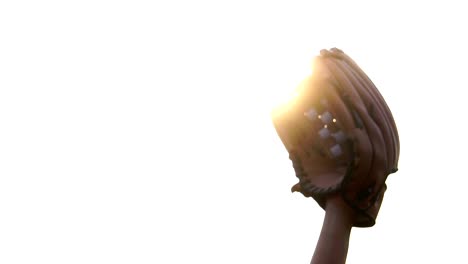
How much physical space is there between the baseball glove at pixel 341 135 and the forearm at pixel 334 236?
120 mm

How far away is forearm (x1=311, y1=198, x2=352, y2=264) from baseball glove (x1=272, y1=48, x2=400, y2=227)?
120 millimetres

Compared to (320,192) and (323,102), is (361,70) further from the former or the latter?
(320,192)

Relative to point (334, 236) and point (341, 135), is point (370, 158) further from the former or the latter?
point (334, 236)

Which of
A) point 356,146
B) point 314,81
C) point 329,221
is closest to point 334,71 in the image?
point 314,81

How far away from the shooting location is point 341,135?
866 cm

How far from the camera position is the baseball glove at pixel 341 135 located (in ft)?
27.9

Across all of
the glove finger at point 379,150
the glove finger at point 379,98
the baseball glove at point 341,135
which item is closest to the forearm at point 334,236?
the baseball glove at point 341,135

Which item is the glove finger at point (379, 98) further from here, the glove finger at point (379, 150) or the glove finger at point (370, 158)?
the glove finger at point (370, 158)

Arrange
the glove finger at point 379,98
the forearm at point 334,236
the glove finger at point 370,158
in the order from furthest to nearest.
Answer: the glove finger at point 379,98, the glove finger at point 370,158, the forearm at point 334,236

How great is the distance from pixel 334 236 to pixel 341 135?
3.26 ft

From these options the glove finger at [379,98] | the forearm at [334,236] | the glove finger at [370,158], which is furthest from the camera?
the glove finger at [379,98]

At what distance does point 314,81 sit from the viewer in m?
8.93

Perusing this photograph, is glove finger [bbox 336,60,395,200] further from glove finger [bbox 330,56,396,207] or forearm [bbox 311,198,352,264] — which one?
forearm [bbox 311,198,352,264]

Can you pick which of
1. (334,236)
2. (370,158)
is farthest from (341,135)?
(334,236)
